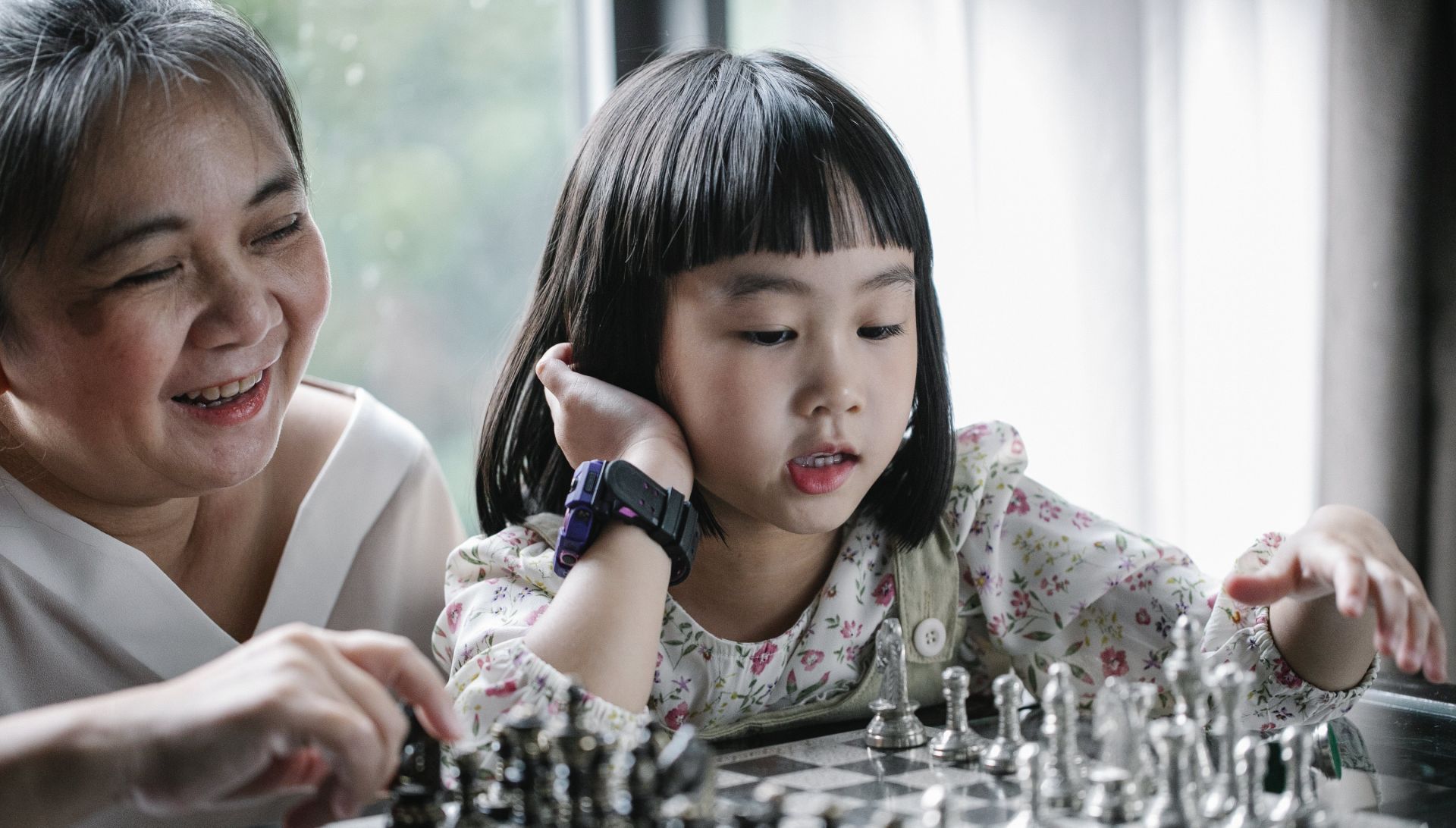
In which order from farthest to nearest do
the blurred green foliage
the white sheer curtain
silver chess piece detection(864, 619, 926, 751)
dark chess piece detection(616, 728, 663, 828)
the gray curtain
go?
1. the blurred green foliage
2. the white sheer curtain
3. the gray curtain
4. silver chess piece detection(864, 619, 926, 751)
5. dark chess piece detection(616, 728, 663, 828)

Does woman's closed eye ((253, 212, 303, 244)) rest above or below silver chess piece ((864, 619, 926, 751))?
above

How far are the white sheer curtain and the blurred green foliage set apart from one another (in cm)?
48

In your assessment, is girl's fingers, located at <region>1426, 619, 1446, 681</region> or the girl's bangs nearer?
girl's fingers, located at <region>1426, 619, 1446, 681</region>

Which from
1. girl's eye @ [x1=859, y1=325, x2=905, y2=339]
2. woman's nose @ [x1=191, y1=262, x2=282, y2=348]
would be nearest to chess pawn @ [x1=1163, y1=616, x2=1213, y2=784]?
girl's eye @ [x1=859, y1=325, x2=905, y2=339]

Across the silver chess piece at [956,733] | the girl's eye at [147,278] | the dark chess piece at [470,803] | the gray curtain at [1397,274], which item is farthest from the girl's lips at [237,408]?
the gray curtain at [1397,274]

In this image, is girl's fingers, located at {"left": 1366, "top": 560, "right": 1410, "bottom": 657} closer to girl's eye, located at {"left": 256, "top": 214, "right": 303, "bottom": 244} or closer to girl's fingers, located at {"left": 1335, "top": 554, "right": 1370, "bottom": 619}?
girl's fingers, located at {"left": 1335, "top": 554, "right": 1370, "bottom": 619}

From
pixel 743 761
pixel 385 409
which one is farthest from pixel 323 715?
pixel 385 409

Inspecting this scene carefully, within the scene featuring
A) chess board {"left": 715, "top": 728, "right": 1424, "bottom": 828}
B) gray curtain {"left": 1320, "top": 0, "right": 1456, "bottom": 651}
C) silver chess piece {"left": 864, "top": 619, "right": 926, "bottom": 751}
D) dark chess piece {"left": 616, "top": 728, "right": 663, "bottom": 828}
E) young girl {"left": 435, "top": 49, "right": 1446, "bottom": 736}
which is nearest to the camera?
dark chess piece {"left": 616, "top": 728, "right": 663, "bottom": 828}

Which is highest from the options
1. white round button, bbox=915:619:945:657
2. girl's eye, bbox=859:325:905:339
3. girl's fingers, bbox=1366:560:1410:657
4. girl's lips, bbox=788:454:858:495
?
girl's eye, bbox=859:325:905:339

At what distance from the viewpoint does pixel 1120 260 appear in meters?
2.57

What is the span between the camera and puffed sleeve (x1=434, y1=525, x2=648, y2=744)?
1079 millimetres

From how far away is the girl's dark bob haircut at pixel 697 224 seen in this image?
125 cm

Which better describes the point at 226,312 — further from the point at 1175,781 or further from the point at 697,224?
the point at 1175,781

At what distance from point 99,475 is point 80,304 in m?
0.21
